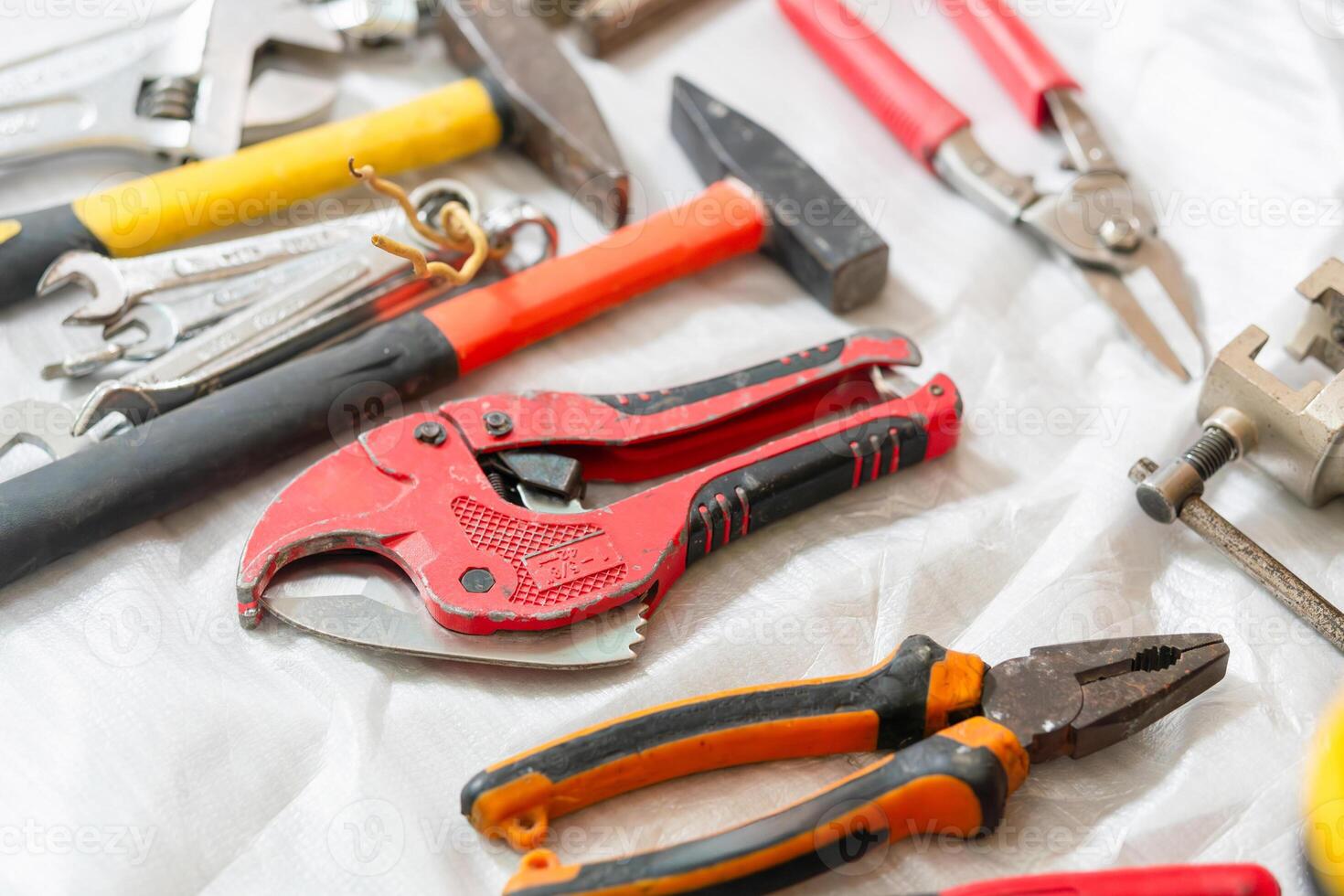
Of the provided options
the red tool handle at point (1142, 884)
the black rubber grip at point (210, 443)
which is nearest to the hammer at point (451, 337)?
the black rubber grip at point (210, 443)

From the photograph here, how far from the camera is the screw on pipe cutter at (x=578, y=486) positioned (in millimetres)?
1203

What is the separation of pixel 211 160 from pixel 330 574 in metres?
0.62

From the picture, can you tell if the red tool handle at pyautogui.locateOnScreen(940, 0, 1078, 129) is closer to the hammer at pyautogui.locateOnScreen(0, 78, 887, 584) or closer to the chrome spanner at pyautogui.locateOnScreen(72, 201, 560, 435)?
the hammer at pyautogui.locateOnScreen(0, 78, 887, 584)

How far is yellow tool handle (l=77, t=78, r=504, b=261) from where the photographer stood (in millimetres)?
1502

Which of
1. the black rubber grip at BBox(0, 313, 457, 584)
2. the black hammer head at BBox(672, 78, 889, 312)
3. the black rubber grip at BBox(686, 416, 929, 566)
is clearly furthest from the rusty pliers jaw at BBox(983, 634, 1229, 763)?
the black rubber grip at BBox(0, 313, 457, 584)

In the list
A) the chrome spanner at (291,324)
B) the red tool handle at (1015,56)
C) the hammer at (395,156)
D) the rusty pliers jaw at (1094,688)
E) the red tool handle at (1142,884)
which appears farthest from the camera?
the red tool handle at (1015,56)

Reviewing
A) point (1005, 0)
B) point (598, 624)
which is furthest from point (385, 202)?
point (1005, 0)

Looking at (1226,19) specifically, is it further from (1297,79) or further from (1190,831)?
(1190,831)

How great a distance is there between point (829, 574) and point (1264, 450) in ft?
1.58

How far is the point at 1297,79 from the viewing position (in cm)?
173

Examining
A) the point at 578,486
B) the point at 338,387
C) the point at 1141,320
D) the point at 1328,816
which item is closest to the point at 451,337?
the point at 338,387

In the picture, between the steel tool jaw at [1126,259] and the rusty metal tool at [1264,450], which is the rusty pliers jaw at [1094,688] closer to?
the rusty metal tool at [1264,450]

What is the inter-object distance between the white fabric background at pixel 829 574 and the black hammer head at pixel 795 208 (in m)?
0.04

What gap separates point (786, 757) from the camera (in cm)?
115
